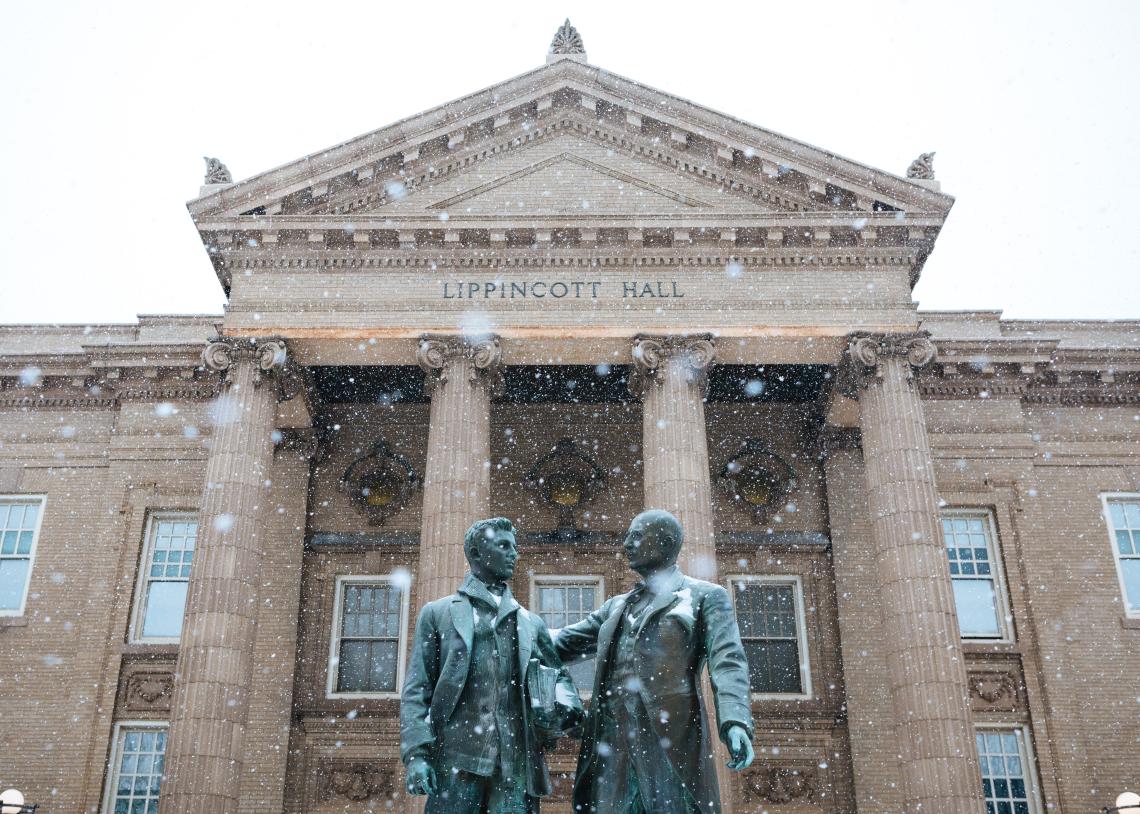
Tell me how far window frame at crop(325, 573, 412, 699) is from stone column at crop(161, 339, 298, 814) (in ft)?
13.9

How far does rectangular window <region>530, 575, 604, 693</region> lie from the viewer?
77.3ft

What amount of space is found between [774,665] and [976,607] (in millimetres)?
4330

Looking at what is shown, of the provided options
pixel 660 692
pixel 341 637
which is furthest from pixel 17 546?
pixel 660 692

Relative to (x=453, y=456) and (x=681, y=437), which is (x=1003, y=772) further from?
(x=453, y=456)

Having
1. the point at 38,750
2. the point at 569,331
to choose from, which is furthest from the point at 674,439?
the point at 38,750

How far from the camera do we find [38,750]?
72.5ft

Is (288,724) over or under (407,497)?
under

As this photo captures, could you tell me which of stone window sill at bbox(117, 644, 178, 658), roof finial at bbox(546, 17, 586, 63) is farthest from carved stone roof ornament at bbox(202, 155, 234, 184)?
stone window sill at bbox(117, 644, 178, 658)

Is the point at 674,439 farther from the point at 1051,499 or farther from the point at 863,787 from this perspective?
the point at 1051,499

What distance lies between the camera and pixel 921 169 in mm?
21953

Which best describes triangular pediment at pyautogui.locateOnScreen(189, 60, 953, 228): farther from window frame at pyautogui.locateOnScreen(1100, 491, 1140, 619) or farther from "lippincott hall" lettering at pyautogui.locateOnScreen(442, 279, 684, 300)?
window frame at pyautogui.locateOnScreen(1100, 491, 1140, 619)

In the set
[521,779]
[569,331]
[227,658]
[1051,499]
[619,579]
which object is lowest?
[521,779]

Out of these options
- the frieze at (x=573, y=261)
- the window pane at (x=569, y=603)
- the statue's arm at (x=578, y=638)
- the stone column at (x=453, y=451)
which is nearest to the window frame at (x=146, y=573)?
the frieze at (x=573, y=261)

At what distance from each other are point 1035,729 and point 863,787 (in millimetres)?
3555
